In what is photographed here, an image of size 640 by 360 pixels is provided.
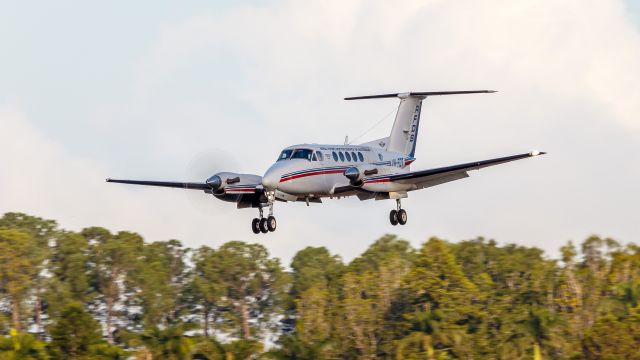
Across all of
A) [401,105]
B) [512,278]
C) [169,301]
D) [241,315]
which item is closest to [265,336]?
[241,315]

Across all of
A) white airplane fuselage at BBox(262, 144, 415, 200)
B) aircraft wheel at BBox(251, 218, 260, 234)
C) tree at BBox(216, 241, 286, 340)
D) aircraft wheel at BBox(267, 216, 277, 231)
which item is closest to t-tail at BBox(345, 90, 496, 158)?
white airplane fuselage at BBox(262, 144, 415, 200)

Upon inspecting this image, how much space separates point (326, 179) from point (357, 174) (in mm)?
1085

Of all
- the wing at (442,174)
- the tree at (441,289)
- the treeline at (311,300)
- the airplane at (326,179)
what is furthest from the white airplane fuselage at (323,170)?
the tree at (441,289)

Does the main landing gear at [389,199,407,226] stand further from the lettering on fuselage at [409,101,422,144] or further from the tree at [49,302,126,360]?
the tree at [49,302,126,360]

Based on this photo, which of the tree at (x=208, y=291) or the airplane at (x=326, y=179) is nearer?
the airplane at (x=326, y=179)

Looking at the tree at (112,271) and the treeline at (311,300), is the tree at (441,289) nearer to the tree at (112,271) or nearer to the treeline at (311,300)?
the treeline at (311,300)

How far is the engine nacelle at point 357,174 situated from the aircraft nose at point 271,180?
256 centimetres

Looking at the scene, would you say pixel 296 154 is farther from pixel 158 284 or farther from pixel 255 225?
pixel 158 284

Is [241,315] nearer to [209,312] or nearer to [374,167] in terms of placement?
[209,312]

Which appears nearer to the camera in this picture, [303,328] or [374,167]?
[374,167]

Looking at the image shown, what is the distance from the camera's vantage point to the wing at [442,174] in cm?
3844

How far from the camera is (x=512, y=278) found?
310 ft

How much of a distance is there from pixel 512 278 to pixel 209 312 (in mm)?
26075

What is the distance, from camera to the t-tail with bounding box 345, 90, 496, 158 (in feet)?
148
